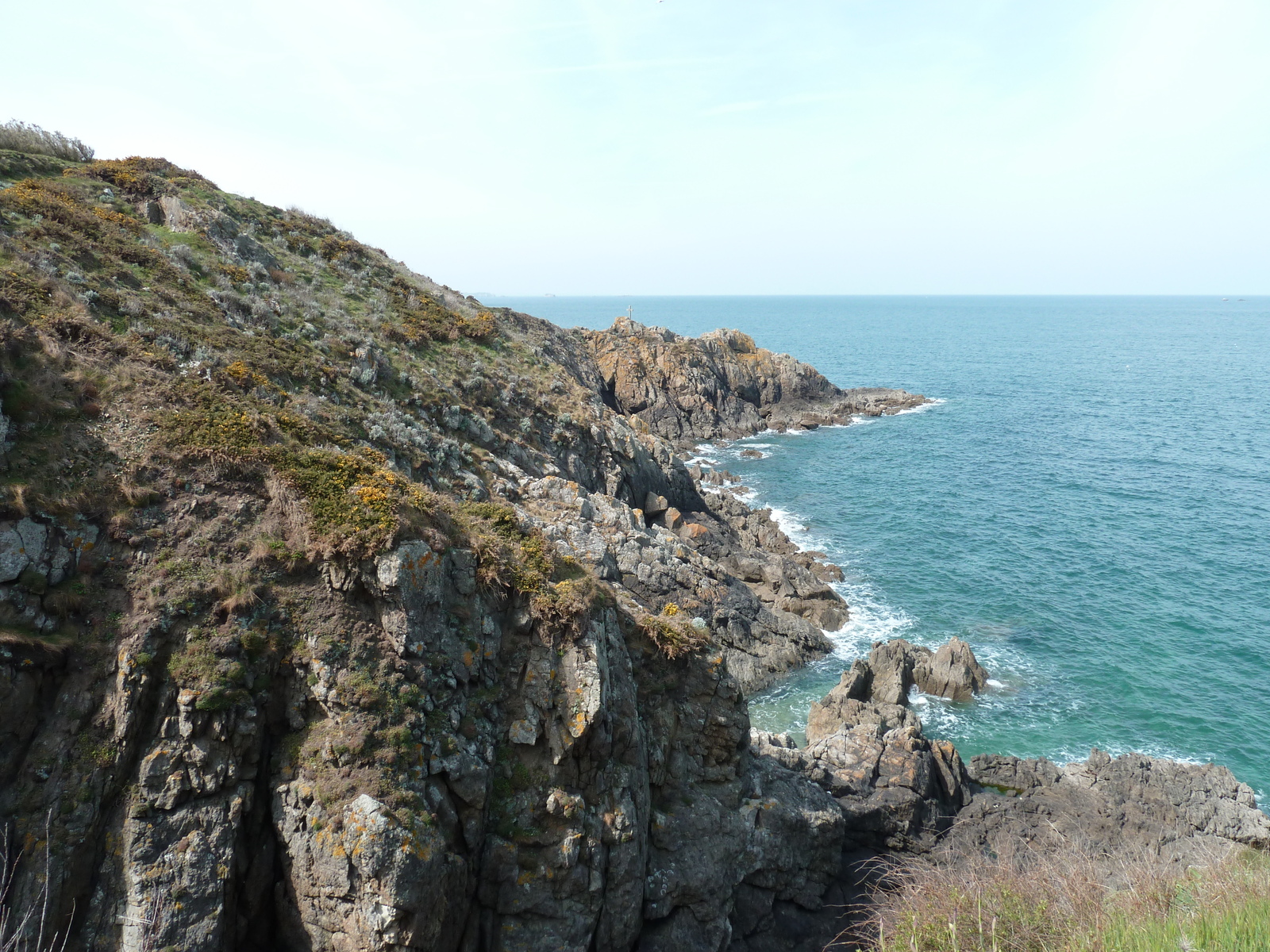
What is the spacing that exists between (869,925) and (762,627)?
751 inches

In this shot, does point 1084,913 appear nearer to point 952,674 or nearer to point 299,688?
point 299,688

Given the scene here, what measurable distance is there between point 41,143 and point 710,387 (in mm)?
64778

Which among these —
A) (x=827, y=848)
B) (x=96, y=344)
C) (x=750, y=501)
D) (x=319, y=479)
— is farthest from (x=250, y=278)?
(x=750, y=501)

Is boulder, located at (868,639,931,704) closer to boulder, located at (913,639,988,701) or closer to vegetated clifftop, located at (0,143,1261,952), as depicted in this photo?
boulder, located at (913,639,988,701)

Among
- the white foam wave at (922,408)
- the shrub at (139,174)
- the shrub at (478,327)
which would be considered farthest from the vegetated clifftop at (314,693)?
the white foam wave at (922,408)

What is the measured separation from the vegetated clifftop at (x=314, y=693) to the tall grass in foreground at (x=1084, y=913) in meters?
5.69

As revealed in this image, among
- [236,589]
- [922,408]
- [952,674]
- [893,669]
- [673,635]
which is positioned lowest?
[952,674]

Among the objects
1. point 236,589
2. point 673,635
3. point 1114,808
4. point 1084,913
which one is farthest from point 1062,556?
point 236,589

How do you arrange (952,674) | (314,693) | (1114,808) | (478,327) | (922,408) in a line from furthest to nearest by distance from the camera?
(922,408)
(478,327)
(952,674)
(1114,808)
(314,693)

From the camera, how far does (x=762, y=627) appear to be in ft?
114

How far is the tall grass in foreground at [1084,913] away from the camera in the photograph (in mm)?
7676

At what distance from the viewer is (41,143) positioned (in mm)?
28047

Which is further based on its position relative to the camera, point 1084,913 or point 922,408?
point 922,408

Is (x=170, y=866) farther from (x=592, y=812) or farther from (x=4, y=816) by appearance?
(x=592, y=812)
